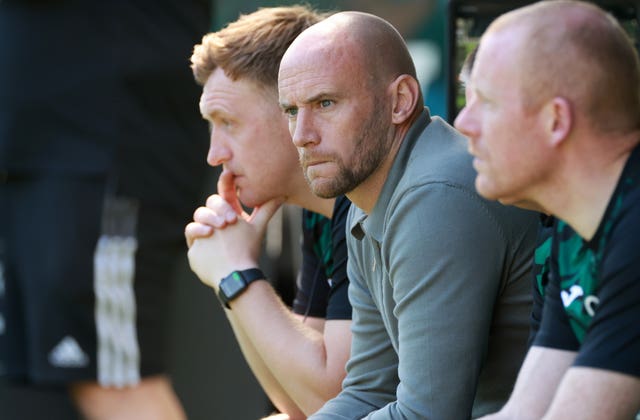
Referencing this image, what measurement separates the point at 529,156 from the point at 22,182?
2.22 metres

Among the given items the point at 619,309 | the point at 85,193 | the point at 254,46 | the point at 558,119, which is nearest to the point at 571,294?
the point at 619,309

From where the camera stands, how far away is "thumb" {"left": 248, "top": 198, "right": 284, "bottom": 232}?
10.6 feet

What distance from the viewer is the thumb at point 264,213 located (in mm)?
3246

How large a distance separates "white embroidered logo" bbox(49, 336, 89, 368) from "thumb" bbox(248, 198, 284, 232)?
0.81m

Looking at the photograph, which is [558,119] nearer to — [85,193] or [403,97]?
[403,97]

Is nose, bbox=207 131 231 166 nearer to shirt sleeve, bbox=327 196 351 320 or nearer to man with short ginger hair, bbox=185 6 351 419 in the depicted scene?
man with short ginger hair, bbox=185 6 351 419

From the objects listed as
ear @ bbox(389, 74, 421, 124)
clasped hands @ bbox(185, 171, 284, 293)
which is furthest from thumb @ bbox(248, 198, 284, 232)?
ear @ bbox(389, 74, 421, 124)

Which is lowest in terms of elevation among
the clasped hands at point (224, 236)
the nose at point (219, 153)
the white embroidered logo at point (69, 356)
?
the white embroidered logo at point (69, 356)

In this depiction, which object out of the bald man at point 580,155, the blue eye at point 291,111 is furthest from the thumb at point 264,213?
the bald man at point 580,155

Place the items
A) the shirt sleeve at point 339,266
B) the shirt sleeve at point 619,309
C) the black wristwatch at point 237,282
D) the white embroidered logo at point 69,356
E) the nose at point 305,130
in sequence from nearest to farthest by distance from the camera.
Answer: the shirt sleeve at point 619,309, the nose at point 305,130, the shirt sleeve at point 339,266, the black wristwatch at point 237,282, the white embroidered logo at point 69,356

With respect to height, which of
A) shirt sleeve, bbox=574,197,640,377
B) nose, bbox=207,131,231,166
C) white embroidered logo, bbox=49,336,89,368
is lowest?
white embroidered logo, bbox=49,336,89,368

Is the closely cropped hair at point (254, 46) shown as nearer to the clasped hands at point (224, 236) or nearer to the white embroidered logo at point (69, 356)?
the clasped hands at point (224, 236)

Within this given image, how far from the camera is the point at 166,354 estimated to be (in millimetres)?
3949

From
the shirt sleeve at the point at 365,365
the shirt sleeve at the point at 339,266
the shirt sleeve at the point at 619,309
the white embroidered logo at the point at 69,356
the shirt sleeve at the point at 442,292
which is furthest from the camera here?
the white embroidered logo at the point at 69,356
